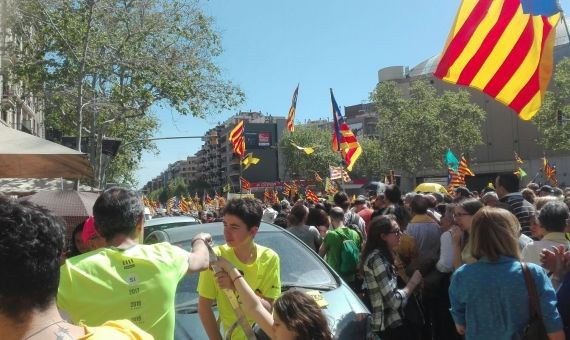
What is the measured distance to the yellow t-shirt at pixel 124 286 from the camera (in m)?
2.20

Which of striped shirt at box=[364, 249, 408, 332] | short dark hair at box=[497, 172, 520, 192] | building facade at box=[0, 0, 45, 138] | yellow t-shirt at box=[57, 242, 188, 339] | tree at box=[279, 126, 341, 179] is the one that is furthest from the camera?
tree at box=[279, 126, 341, 179]

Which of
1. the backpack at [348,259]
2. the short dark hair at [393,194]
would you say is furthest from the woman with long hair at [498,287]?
the short dark hair at [393,194]

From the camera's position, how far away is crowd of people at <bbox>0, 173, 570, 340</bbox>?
1.44 metres

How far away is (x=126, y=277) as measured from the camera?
229 centimetres

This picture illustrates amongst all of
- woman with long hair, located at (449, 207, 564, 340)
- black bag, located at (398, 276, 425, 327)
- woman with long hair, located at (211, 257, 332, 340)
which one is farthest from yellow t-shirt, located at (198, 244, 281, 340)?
black bag, located at (398, 276, 425, 327)

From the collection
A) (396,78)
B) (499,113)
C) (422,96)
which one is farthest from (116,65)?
(396,78)

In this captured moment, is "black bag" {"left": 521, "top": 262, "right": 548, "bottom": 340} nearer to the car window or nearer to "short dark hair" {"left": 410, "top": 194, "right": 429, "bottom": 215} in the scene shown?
the car window

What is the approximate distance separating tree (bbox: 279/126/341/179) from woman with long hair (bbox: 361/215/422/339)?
84.7m

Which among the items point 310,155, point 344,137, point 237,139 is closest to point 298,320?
point 344,137

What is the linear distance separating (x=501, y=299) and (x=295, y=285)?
5.48 ft

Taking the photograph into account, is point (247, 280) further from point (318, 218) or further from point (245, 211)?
point (318, 218)

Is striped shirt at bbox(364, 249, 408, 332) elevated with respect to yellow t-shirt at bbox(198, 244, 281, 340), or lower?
lower

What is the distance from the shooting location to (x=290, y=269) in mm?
4559

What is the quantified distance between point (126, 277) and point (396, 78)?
281 feet
